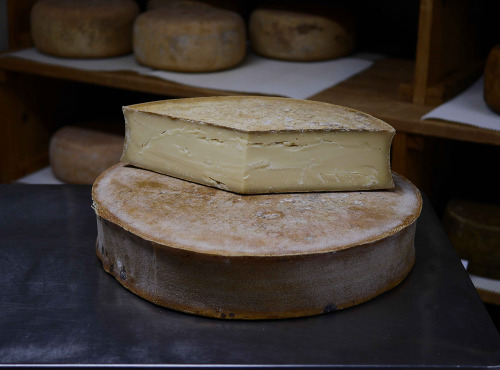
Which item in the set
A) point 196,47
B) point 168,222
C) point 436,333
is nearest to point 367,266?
point 436,333

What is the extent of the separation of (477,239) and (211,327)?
891 mm

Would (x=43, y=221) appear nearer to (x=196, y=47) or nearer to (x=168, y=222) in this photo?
(x=168, y=222)

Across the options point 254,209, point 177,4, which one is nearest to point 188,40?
point 177,4

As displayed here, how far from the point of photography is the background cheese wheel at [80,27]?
187 centimetres

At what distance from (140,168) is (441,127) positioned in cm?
70

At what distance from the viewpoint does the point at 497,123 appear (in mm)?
1375

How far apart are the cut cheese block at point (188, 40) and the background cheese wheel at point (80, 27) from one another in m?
0.13

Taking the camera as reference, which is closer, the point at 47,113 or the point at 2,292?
the point at 2,292

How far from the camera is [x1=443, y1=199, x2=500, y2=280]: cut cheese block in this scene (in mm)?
1433

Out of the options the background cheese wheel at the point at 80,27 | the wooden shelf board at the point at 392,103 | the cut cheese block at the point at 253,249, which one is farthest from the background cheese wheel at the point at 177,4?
the cut cheese block at the point at 253,249

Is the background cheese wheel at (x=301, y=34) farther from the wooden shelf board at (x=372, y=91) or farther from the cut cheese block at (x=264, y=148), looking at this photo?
the cut cheese block at (x=264, y=148)

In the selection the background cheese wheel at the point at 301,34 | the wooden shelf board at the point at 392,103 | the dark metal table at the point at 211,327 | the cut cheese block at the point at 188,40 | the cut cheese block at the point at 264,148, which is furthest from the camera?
the background cheese wheel at the point at 301,34

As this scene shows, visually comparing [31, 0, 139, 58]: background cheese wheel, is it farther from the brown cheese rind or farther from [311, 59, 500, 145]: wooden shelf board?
the brown cheese rind

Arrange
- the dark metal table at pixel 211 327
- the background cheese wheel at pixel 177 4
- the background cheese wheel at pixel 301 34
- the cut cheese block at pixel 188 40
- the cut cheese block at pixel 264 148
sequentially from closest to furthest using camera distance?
1. the dark metal table at pixel 211 327
2. the cut cheese block at pixel 264 148
3. the cut cheese block at pixel 188 40
4. the background cheese wheel at pixel 301 34
5. the background cheese wheel at pixel 177 4
